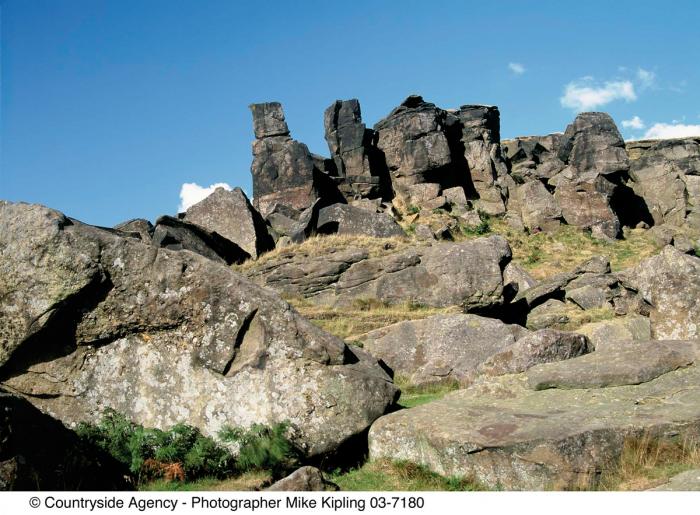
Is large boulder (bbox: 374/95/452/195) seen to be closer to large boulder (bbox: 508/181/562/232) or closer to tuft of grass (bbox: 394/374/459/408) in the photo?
large boulder (bbox: 508/181/562/232)

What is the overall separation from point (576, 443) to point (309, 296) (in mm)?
18115

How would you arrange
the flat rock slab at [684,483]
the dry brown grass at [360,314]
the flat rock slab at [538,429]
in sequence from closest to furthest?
the flat rock slab at [684,483]
the flat rock slab at [538,429]
the dry brown grass at [360,314]

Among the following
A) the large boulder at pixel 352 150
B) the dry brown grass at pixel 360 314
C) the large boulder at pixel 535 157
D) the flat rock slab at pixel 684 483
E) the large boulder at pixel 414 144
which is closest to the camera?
the flat rock slab at pixel 684 483

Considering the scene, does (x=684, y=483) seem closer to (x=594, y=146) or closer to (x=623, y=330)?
(x=623, y=330)

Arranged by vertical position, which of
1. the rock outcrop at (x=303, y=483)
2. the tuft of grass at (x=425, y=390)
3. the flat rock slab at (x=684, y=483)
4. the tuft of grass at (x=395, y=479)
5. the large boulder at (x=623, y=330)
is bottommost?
the tuft of grass at (x=395, y=479)

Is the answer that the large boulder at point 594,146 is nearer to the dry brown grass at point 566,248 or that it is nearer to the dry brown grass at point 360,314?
the dry brown grass at point 566,248

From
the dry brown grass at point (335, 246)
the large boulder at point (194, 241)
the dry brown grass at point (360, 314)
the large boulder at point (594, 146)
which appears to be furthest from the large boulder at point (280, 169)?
the large boulder at point (594, 146)

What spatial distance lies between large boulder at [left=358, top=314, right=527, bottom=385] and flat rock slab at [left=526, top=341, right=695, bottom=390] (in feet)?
13.7

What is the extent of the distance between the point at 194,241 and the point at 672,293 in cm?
1903

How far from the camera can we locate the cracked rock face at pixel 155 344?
8.26m

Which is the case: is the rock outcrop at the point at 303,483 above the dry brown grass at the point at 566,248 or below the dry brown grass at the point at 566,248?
below

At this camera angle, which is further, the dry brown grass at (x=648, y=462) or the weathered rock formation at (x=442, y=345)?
the weathered rock formation at (x=442, y=345)

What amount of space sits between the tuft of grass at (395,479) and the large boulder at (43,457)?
246cm

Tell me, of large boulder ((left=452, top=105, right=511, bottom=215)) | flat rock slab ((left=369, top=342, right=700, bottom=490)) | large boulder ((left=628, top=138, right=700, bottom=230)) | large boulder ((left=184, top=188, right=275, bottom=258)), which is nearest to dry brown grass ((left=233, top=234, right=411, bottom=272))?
large boulder ((left=184, top=188, right=275, bottom=258))
